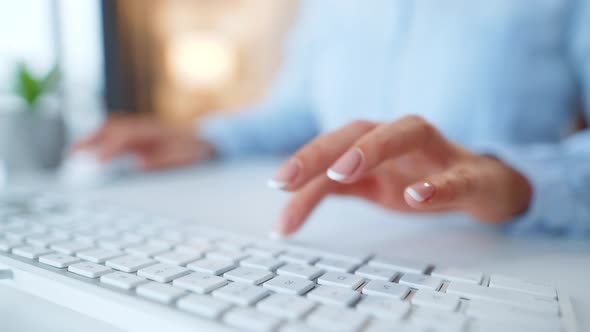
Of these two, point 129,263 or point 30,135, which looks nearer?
point 129,263

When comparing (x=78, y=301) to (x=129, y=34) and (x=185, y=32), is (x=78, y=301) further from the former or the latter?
(x=185, y=32)

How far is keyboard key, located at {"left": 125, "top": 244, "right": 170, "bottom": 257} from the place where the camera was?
306 mm

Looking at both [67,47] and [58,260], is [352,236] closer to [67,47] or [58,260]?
[58,260]

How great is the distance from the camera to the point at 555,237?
44 cm

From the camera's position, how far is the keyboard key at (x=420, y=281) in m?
0.26

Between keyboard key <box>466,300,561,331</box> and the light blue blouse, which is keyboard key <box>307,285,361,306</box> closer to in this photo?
keyboard key <box>466,300,561,331</box>

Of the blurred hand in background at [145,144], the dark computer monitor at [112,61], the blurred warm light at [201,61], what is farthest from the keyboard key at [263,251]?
the blurred warm light at [201,61]

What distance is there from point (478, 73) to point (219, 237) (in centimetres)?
44

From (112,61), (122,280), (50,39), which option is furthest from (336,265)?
(112,61)

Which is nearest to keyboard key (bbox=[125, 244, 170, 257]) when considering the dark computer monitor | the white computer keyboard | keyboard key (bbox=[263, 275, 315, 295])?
the white computer keyboard

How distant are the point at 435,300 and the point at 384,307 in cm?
3

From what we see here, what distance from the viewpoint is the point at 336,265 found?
0.97 feet

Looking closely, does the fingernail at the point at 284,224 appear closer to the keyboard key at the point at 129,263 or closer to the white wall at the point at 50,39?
the keyboard key at the point at 129,263

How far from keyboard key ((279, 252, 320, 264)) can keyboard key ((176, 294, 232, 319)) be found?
9cm
